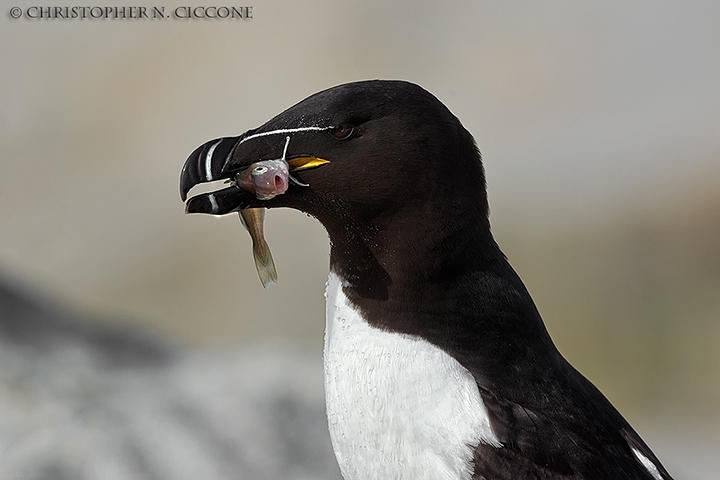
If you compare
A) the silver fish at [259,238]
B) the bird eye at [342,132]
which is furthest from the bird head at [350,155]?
the silver fish at [259,238]

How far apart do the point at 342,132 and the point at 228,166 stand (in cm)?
19

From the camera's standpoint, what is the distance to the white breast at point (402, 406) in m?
1.45

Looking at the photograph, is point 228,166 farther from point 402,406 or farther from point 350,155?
point 402,406

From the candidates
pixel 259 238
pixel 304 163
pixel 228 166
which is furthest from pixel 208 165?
pixel 259 238

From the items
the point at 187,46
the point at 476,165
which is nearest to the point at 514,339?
the point at 476,165

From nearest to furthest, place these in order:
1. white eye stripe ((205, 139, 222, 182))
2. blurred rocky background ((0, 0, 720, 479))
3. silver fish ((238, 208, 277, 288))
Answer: white eye stripe ((205, 139, 222, 182))
silver fish ((238, 208, 277, 288))
blurred rocky background ((0, 0, 720, 479))

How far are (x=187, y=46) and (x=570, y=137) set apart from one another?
5.69ft

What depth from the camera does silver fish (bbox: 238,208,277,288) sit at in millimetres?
1616

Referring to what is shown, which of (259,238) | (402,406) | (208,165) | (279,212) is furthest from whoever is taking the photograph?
(279,212)

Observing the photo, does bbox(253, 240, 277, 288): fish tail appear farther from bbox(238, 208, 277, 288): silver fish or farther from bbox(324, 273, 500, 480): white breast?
bbox(324, 273, 500, 480): white breast

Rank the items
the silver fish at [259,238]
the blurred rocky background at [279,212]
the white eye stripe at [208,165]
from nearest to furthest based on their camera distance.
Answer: the white eye stripe at [208,165] < the silver fish at [259,238] < the blurred rocky background at [279,212]

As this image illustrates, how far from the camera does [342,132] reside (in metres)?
1.42

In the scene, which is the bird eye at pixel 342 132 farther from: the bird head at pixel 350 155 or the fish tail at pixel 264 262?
the fish tail at pixel 264 262

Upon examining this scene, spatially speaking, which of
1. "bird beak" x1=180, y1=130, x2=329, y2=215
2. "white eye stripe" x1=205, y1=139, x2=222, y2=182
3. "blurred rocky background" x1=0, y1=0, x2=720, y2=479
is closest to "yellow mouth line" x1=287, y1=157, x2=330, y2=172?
"bird beak" x1=180, y1=130, x2=329, y2=215
